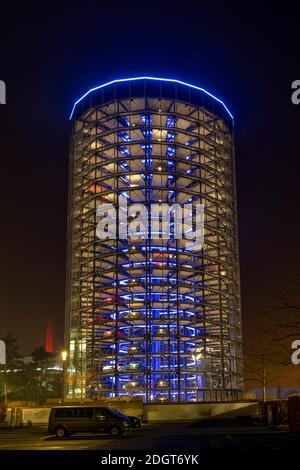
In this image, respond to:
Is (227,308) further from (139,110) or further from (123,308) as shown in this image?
(139,110)

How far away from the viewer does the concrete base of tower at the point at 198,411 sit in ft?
176

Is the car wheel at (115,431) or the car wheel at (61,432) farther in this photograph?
the car wheel at (61,432)

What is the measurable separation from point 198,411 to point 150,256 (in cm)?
1930

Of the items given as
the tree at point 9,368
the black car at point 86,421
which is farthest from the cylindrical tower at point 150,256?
the black car at point 86,421

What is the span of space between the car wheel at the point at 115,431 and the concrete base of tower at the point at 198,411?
22.1 m

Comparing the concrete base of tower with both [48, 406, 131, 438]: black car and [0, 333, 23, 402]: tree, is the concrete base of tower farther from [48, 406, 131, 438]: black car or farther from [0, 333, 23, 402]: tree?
[0, 333, 23, 402]: tree

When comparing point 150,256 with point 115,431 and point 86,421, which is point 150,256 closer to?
point 86,421

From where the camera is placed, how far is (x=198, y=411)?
56.0 metres

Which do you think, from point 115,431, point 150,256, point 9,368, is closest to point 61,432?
point 115,431

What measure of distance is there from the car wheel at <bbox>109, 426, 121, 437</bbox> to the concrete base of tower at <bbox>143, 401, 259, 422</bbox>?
22.1 m

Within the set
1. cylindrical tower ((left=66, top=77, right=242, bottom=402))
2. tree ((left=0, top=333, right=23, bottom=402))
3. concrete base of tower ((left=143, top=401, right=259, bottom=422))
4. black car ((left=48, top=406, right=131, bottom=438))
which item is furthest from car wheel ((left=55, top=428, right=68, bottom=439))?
tree ((left=0, top=333, right=23, bottom=402))

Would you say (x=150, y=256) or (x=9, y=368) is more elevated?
(x=150, y=256)

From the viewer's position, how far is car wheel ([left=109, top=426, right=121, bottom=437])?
30611 millimetres

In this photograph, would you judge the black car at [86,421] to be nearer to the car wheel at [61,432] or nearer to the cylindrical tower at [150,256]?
the car wheel at [61,432]
